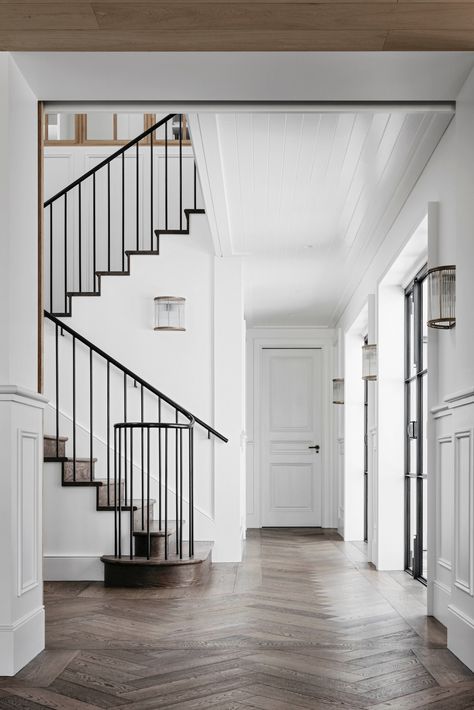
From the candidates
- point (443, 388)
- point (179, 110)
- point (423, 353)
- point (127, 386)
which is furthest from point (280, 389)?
point (179, 110)

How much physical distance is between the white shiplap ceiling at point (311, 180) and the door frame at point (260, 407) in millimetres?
3315

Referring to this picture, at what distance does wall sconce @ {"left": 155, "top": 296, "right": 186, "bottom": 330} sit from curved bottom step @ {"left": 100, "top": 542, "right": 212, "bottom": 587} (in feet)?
6.43

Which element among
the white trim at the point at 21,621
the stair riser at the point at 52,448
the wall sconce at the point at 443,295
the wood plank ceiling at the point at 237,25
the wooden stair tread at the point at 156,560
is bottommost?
the wooden stair tread at the point at 156,560

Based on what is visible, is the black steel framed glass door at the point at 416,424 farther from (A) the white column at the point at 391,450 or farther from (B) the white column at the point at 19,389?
(B) the white column at the point at 19,389

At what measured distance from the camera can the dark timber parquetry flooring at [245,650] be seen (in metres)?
3.03

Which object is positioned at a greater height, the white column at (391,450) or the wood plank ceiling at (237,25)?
the wood plank ceiling at (237,25)

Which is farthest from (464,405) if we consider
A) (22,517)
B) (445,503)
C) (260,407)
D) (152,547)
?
(260,407)

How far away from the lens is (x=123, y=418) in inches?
275

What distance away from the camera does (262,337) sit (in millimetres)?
11367

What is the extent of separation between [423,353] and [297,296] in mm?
3272

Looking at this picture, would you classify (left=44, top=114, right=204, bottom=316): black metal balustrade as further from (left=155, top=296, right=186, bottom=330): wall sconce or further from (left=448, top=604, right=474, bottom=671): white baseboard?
(left=448, top=604, right=474, bottom=671): white baseboard

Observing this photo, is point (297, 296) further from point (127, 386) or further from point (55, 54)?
point (55, 54)

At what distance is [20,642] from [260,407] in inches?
315

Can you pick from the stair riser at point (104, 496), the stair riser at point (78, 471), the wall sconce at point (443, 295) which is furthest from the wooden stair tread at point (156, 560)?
the wall sconce at point (443, 295)
